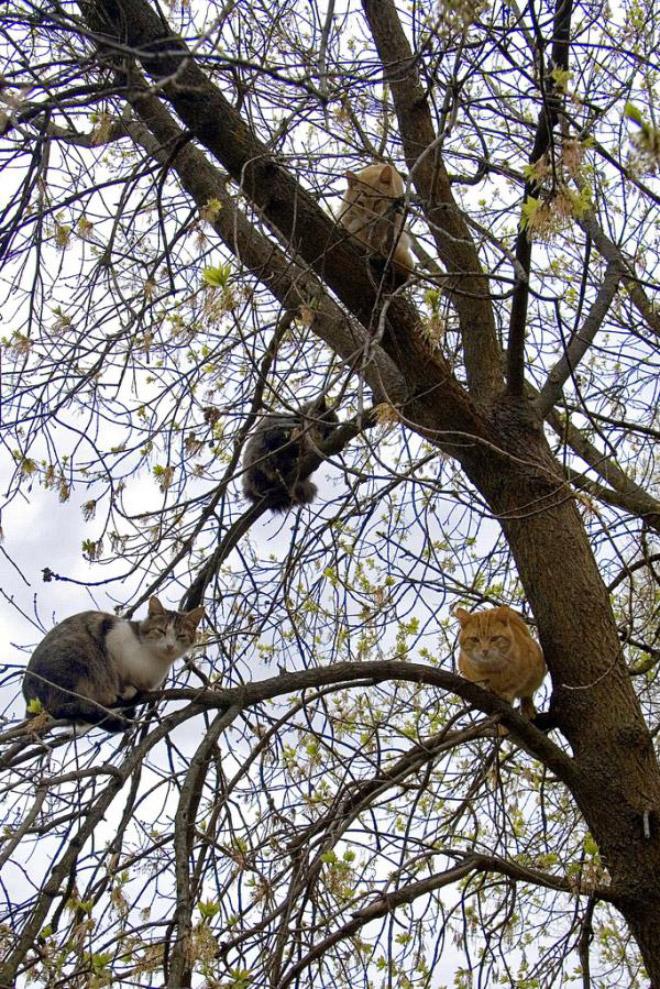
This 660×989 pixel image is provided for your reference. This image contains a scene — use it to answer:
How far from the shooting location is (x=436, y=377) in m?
4.00

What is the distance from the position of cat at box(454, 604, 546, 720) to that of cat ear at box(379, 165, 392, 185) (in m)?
2.36

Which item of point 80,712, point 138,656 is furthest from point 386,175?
point 80,712

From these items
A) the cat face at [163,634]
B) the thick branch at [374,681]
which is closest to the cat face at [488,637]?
the thick branch at [374,681]

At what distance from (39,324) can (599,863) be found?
318cm

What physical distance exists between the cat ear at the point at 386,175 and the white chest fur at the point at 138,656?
8.96 ft

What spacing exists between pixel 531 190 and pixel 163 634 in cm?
314

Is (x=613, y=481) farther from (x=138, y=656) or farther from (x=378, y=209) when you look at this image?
(x=138, y=656)

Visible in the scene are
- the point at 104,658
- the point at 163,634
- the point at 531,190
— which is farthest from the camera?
the point at 163,634

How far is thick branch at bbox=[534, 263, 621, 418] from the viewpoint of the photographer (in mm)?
4355

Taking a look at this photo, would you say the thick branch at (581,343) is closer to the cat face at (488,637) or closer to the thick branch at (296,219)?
the thick branch at (296,219)

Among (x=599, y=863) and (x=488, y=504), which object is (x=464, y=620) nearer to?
(x=488, y=504)

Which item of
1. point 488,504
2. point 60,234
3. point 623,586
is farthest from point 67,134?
point 623,586

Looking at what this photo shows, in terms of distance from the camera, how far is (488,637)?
15.2ft

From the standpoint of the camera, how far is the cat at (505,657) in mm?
4500
